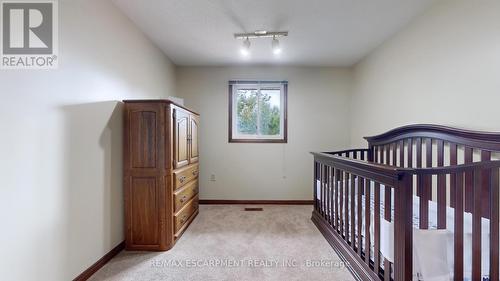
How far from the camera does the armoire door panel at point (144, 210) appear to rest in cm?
234

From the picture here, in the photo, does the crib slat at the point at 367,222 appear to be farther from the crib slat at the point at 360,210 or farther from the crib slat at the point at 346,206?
the crib slat at the point at 346,206

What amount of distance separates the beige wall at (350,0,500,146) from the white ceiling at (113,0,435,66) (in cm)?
23

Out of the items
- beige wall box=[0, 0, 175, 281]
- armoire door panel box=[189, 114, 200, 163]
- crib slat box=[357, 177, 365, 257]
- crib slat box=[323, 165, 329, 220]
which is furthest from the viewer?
armoire door panel box=[189, 114, 200, 163]

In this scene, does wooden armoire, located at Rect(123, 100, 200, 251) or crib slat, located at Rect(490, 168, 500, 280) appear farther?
wooden armoire, located at Rect(123, 100, 200, 251)

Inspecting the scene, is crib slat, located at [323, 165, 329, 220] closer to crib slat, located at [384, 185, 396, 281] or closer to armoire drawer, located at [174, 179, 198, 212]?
crib slat, located at [384, 185, 396, 281]

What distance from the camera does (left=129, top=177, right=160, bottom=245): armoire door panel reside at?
2.34 m

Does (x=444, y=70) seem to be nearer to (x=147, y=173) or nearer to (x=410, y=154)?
(x=410, y=154)

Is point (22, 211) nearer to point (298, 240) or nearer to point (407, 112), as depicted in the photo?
point (298, 240)

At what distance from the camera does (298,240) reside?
258 cm

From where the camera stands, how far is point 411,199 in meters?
1.31

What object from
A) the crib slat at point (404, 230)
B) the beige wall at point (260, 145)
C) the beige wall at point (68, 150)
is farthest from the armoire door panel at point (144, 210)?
the crib slat at point (404, 230)

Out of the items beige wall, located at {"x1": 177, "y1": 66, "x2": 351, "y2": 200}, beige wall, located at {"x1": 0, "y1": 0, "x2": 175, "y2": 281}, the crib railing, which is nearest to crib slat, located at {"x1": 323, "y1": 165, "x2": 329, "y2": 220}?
the crib railing

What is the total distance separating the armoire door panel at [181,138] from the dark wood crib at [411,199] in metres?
1.61
